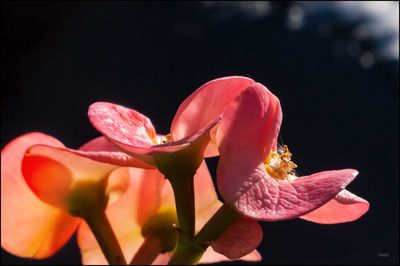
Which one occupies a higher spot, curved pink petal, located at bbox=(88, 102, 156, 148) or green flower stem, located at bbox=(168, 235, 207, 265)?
curved pink petal, located at bbox=(88, 102, 156, 148)

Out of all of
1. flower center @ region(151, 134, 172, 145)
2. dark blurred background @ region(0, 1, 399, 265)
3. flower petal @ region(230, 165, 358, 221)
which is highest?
flower center @ region(151, 134, 172, 145)

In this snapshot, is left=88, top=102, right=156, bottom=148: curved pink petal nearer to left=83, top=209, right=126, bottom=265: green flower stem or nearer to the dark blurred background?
left=83, top=209, right=126, bottom=265: green flower stem

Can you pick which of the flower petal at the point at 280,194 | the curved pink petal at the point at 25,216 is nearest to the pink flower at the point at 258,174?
the flower petal at the point at 280,194

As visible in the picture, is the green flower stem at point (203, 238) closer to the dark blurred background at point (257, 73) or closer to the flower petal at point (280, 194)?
the flower petal at point (280, 194)

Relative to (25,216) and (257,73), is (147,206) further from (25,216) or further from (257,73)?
(257,73)

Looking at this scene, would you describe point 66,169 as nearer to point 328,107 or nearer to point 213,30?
point 328,107

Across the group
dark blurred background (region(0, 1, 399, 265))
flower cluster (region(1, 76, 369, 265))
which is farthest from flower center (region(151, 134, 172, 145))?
dark blurred background (region(0, 1, 399, 265))

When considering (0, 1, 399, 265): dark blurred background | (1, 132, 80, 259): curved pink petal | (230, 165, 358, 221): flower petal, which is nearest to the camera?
(230, 165, 358, 221): flower petal
